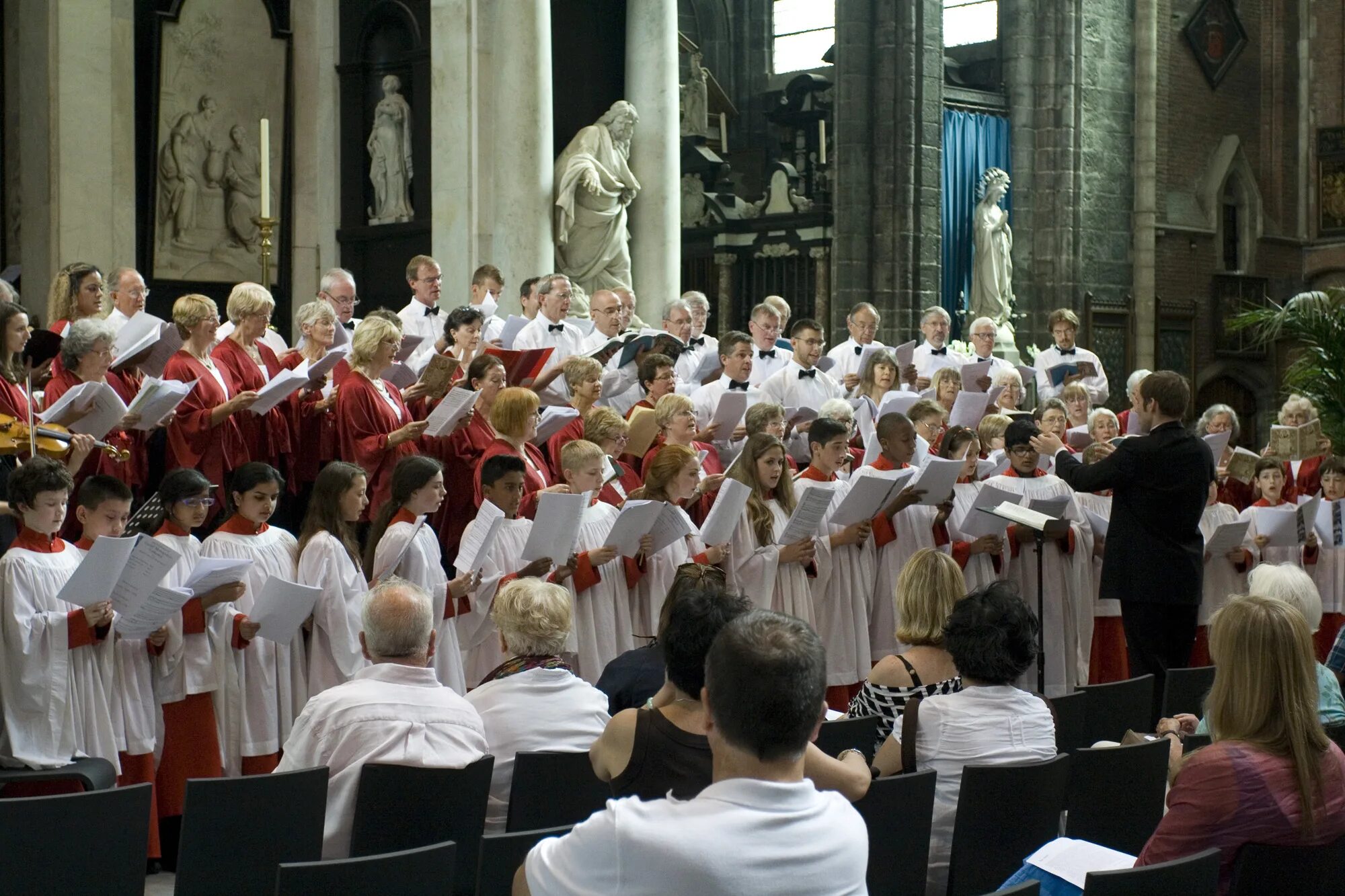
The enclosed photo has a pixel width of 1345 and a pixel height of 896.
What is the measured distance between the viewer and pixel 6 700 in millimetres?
5660

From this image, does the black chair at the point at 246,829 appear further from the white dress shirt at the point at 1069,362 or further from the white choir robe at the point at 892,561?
the white dress shirt at the point at 1069,362

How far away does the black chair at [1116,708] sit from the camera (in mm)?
5797

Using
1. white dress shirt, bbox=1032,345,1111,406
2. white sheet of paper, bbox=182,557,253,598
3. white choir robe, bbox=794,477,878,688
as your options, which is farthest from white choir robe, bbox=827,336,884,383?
Result: white sheet of paper, bbox=182,557,253,598

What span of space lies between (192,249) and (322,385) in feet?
17.7

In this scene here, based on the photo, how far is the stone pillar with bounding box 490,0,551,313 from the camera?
12.2 m

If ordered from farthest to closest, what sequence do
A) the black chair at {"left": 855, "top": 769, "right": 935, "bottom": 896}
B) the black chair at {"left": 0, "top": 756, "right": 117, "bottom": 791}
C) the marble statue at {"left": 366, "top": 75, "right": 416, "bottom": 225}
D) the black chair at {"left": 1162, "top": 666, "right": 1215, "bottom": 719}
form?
the marble statue at {"left": 366, "top": 75, "right": 416, "bottom": 225} < the black chair at {"left": 1162, "top": 666, "right": 1215, "bottom": 719} < the black chair at {"left": 0, "top": 756, "right": 117, "bottom": 791} < the black chair at {"left": 855, "top": 769, "right": 935, "bottom": 896}

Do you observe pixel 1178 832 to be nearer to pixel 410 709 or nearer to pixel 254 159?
pixel 410 709

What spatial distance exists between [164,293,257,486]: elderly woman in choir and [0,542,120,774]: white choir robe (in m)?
2.17

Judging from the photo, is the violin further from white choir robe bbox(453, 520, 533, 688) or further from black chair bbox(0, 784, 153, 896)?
black chair bbox(0, 784, 153, 896)

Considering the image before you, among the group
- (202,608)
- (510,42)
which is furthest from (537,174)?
(202,608)

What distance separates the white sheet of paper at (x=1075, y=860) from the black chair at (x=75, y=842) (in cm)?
205

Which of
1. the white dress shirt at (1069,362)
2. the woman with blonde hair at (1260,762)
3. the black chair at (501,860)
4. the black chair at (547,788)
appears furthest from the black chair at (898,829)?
the white dress shirt at (1069,362)

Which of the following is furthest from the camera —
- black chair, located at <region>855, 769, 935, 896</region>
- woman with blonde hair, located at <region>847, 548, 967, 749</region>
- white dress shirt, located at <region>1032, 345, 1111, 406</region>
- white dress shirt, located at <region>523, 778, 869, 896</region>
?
white dress shirt, located at <region>1032, 345, 1111, 406</region>

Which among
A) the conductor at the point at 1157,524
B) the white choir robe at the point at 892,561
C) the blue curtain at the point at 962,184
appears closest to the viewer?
the conductor at the point at 1157,524
